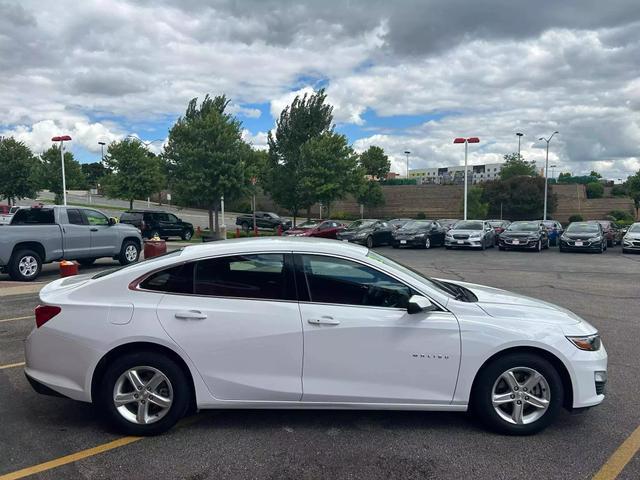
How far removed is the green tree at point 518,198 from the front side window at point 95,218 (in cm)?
4689

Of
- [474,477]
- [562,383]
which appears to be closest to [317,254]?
[474,477]

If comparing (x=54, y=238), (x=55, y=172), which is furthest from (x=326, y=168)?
(x=55, y=172)

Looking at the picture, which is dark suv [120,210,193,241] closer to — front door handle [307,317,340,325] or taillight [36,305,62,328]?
taillight [36,305,62,328]

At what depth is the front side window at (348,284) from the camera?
386cm

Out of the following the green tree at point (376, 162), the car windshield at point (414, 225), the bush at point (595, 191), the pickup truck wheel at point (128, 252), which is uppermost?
the green tree at point (376, 162)

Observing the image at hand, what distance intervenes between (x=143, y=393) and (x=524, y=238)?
21642 millimetres

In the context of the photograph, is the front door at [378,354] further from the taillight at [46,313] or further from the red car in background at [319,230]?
the red car in background at [319,230]

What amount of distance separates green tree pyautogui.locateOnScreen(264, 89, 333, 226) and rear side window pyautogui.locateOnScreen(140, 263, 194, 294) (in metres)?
30.3

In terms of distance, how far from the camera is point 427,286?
3.97 m

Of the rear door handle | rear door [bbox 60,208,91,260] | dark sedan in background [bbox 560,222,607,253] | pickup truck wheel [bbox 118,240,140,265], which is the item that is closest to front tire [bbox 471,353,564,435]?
the rear door handle

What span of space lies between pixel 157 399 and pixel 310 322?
129cm

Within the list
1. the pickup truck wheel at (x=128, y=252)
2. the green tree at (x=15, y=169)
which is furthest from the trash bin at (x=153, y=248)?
the green tree at (x=15, y=169)

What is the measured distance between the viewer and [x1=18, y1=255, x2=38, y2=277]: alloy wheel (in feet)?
37.4

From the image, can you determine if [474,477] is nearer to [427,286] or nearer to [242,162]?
[427,286]
